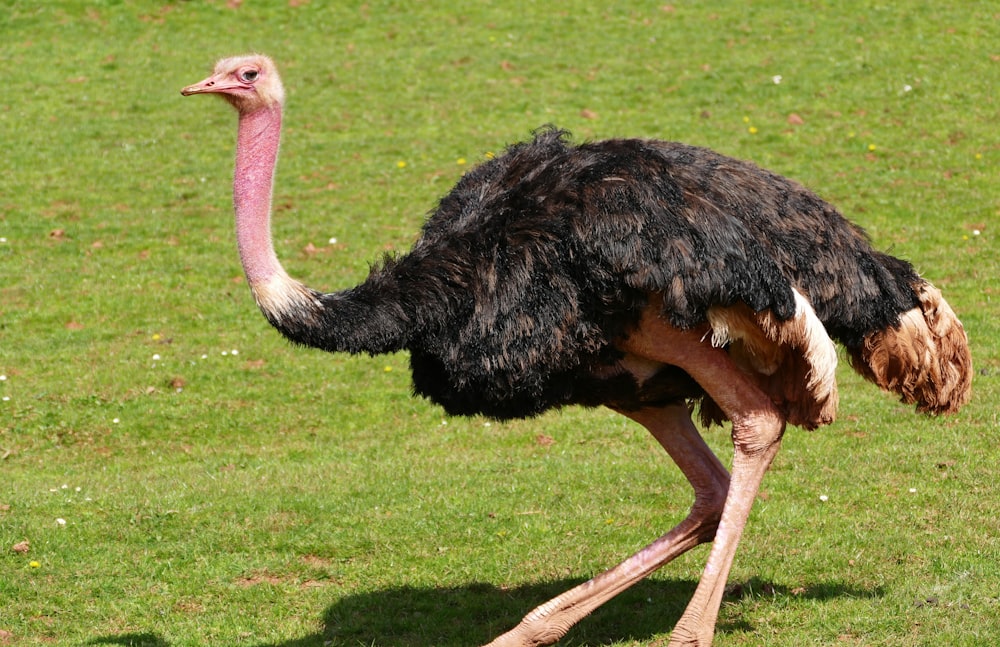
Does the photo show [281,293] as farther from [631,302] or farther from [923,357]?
[923,357]

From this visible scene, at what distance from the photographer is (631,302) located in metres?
5.29

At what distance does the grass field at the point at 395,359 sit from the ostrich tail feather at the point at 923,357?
3.13 ft

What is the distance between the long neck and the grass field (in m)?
1.77

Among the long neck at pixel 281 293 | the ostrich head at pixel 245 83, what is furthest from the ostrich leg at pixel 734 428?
the ostrich head at pixel 245 83

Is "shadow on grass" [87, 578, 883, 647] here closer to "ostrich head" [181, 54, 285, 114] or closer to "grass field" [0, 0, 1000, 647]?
"grass field" [0, 0, 1000, 647]

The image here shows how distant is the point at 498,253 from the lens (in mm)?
5332

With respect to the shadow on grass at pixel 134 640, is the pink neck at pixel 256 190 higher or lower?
higher

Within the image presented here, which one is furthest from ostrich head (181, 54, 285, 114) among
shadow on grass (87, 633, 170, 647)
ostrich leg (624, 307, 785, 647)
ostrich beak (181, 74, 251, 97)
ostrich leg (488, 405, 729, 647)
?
shadow on grass (87, 633, 170, 647)

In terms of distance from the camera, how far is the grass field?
6547 mm

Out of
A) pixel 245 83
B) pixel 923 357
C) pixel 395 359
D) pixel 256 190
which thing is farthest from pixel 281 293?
pixel 395 359

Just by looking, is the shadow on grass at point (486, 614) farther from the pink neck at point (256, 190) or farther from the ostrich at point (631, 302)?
the pink neck at point (256, 190)

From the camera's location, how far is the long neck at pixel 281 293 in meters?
5.16

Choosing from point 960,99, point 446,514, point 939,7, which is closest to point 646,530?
point 446,514

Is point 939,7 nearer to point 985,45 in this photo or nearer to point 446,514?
point 985,45
